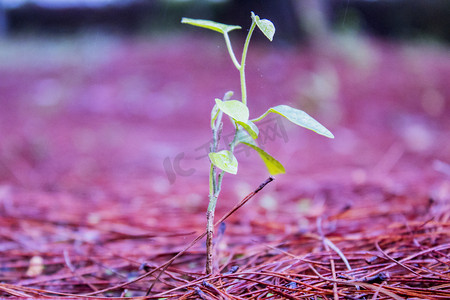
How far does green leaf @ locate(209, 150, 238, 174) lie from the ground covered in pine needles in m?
0.22

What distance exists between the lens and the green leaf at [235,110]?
0.60m

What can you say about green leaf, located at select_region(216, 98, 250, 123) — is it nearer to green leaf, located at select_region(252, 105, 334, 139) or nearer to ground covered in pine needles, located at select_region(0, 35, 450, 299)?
green leaf, located at select_region(252, 105, 334, 139)

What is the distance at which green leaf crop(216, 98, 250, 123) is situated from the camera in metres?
0.60

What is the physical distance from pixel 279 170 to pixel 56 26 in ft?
24.2

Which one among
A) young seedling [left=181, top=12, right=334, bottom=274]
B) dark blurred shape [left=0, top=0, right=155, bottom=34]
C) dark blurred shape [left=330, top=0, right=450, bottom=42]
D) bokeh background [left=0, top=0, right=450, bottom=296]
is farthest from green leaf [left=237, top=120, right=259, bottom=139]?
dark blurred shape [left=0, top=0, right=155, bottom=34]

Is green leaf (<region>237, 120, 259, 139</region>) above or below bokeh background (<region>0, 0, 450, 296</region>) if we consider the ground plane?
below

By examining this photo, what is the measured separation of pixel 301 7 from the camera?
4.13 m

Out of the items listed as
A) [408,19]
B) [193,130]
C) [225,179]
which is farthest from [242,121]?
[408,19]

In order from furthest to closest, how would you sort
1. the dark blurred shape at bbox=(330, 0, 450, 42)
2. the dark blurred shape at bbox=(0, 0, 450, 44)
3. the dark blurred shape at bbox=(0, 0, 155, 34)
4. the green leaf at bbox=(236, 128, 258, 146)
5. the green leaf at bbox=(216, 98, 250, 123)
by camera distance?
the dark blurred shape at bbox=(0, 0, 155, 34), the dark blurred shape at bbox=(330, 0, 450, 42), the dark blurred shape at bbox=(0, 0, 450, 44), the green leaf at bbox=(236, 128, 258, 146), the green leaf at bbox=(216, 98, 250, 123)

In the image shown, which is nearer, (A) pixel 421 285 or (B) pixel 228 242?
(A) pixel 421 285

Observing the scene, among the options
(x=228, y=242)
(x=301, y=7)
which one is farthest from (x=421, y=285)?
(x=301, y=7)

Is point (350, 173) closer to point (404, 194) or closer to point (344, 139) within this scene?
point (404, 194)

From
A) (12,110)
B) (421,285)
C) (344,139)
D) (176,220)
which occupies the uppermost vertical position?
(12,110)

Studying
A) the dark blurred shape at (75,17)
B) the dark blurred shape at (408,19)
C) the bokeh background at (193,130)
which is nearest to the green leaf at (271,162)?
the bokeh background at (193,130)
